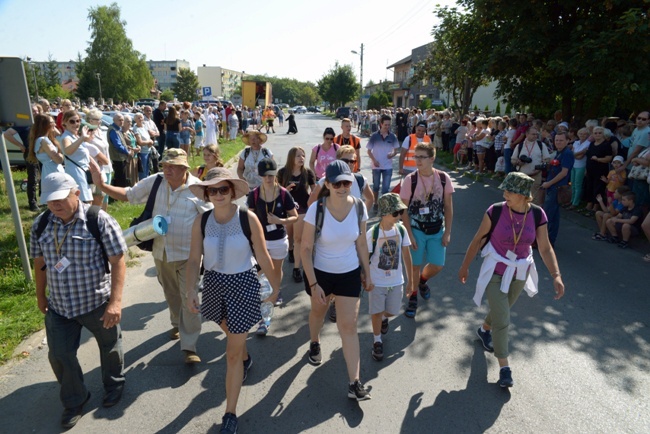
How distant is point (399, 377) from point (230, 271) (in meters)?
1.78

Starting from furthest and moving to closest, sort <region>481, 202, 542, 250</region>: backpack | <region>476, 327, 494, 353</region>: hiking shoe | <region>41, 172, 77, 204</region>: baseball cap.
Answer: <region>476, 327, 494, 353</region>: hiking shoe, <region>481, 202, 542, 250</region>: backpack, <region>41, 172, 77, 204</region>: baseball cap

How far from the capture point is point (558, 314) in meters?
5.13

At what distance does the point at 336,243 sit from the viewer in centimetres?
358

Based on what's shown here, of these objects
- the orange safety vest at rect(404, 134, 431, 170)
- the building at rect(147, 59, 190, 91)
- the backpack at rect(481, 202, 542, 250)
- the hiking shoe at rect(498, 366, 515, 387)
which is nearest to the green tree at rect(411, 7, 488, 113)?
the orange safety vest at rect(404, 134, 431, 170)

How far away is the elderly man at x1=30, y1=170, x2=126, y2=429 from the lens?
10.3ft

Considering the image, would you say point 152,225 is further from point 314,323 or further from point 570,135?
point 570,135

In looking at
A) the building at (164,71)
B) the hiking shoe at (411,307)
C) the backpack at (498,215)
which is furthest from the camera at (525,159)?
the building at (164,71)

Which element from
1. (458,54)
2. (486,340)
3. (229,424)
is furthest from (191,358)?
(458,54)

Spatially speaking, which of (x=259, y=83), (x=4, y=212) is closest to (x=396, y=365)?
(x=4, y=212)

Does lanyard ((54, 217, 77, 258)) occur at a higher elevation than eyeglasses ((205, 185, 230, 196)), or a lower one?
lower

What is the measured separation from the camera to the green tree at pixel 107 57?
63.9 meters

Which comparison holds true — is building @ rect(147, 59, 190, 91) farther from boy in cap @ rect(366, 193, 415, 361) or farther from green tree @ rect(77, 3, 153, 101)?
boy in cap @ rect(366, 193, 415, 361)

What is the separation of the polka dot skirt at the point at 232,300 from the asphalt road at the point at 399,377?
786mm

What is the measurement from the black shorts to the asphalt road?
2.72 feet
